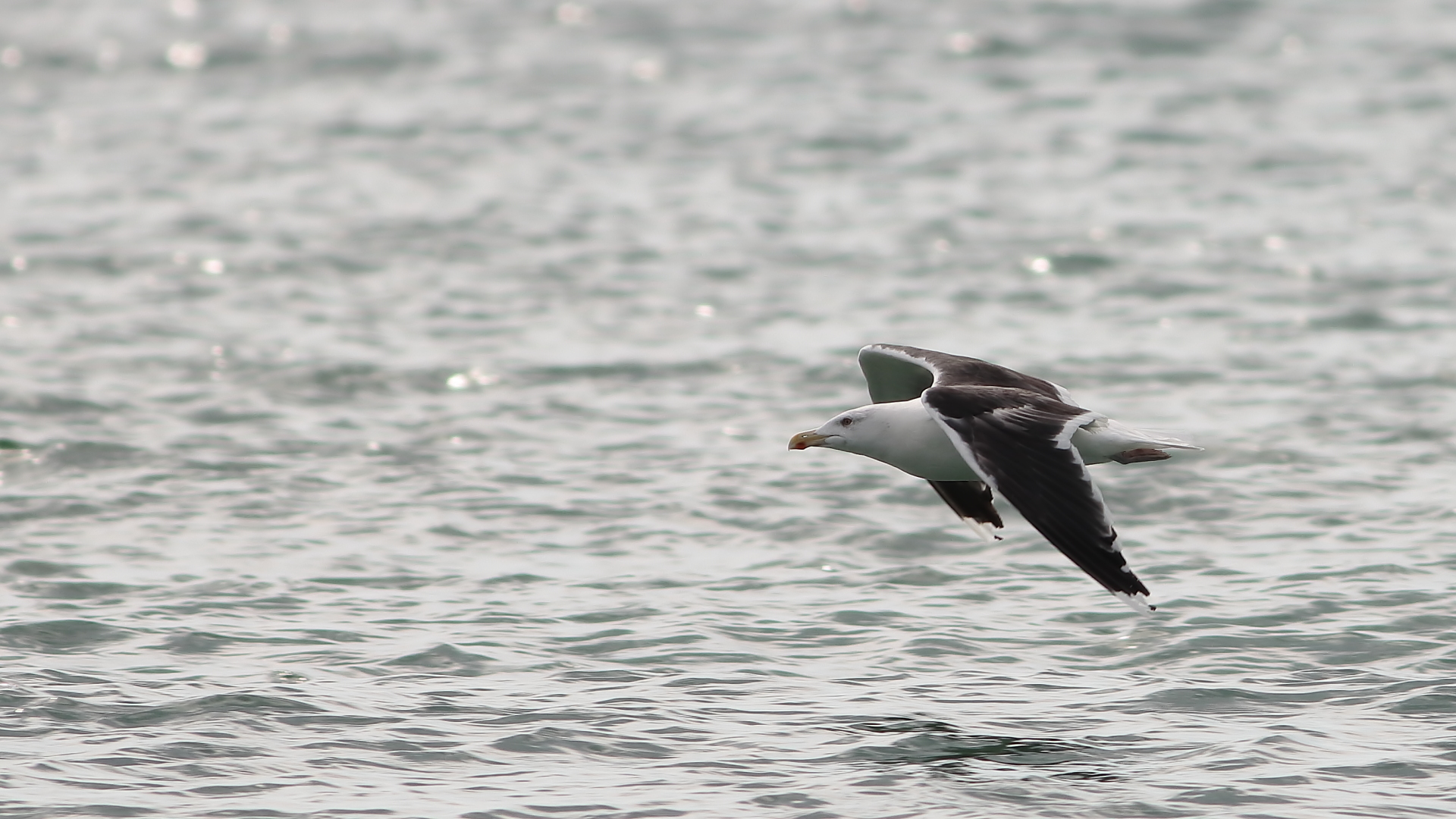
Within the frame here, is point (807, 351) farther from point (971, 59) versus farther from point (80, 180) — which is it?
point (971, 59)

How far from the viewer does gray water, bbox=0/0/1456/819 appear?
10.6 meters

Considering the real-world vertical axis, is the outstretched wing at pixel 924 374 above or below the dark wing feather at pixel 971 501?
above

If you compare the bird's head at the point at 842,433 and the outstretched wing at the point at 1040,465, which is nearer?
the outstretched wing at the point at 1040,465

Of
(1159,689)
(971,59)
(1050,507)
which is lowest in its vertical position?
(1159,689)

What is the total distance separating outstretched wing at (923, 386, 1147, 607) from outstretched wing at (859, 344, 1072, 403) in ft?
2.24

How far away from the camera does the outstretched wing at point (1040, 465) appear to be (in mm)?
9695

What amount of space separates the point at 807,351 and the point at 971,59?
60.9 feet

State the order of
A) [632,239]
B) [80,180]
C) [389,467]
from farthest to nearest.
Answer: [80,180] → [632,239] → [389,467]

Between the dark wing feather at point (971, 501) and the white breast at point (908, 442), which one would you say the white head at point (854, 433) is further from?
the dark wing feather at point (971, 501)

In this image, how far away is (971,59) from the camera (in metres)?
37.6

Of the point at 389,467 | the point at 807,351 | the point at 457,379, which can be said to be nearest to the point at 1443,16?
the point at 807,351

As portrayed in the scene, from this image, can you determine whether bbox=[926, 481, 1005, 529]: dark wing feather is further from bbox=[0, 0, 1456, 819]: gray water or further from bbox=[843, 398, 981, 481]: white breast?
A: bbox=[843, 398, 981, 481]: white breast

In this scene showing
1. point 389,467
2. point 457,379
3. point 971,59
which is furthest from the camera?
point 971,59

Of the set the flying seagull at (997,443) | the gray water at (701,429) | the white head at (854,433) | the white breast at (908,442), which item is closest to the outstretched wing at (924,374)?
the flying seagull at (997,443)
